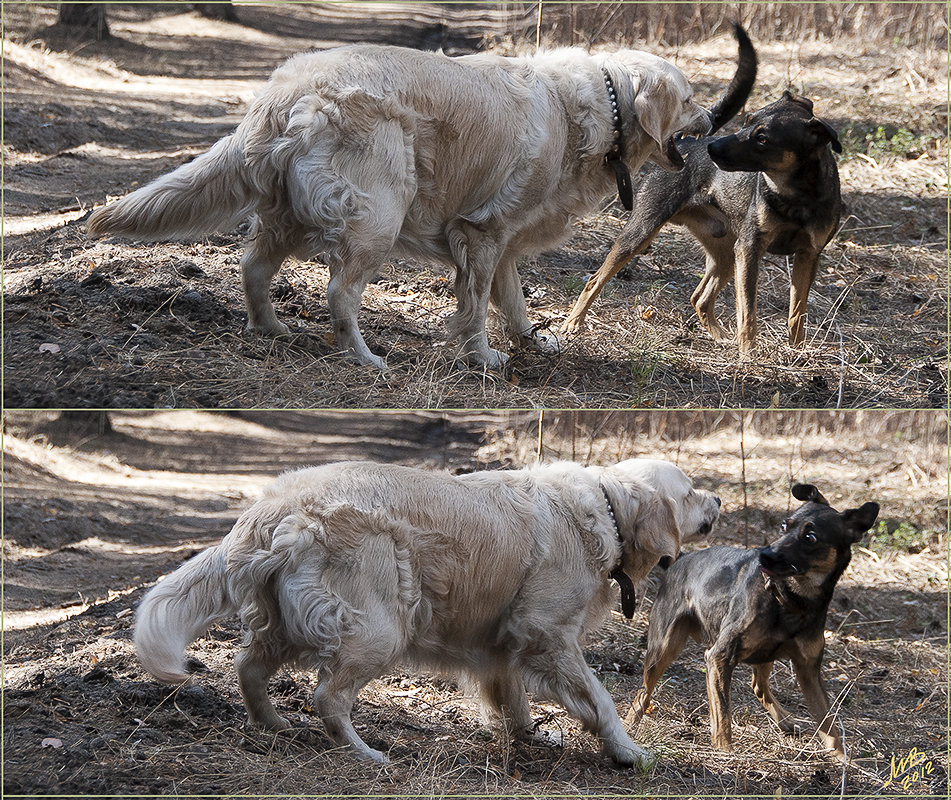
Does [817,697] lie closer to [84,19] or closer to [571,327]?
[571,327]

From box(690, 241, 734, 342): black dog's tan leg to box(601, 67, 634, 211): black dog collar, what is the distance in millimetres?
1206

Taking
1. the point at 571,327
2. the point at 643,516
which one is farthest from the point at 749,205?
the point at 643,516

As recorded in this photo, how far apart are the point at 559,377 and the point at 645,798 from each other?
2.64m

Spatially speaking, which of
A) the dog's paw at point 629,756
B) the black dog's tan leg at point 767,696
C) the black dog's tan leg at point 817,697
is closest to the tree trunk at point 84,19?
the black dog's tan leg at point 767,696

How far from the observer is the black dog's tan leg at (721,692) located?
4.66 metres

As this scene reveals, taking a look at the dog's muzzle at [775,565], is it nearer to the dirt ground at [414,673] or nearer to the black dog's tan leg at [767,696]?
the black dog's tan leg at [767,696]

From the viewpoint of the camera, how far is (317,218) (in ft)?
15.1

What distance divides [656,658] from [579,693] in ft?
3.15

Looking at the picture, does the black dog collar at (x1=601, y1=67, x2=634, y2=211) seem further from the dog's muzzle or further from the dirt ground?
the dirt ground

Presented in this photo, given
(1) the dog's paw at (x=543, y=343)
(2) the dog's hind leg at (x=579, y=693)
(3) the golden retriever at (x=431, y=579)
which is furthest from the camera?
(1) the dog's paw at (x=543, y=343)

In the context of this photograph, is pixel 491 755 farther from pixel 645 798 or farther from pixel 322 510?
pixel 322 510

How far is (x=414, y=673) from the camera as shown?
4750mm

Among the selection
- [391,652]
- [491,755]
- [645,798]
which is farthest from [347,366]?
[645,798]

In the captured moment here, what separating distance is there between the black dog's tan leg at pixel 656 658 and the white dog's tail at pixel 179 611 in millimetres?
2365
